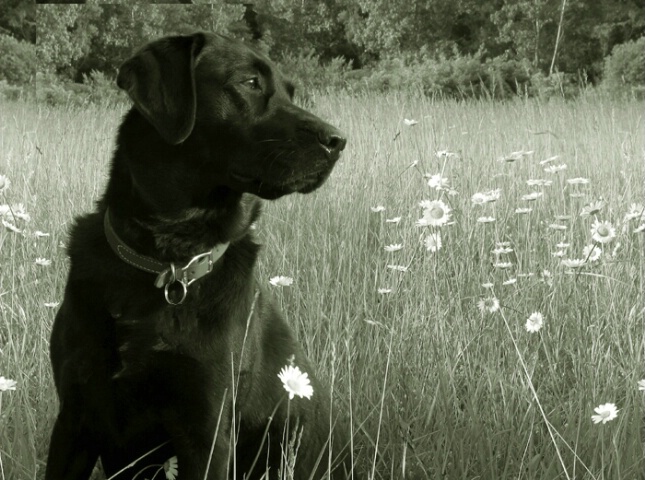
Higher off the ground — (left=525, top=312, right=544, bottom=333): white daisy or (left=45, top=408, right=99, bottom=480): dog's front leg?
(left=525, top=312, right=544, bottom=333): white daisy

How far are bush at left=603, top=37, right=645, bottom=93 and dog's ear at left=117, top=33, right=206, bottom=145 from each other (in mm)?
10395

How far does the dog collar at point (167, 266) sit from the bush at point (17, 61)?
1276cm

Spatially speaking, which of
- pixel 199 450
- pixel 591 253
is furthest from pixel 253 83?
pixel 591 253

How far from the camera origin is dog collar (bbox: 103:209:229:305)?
1876 millimetres

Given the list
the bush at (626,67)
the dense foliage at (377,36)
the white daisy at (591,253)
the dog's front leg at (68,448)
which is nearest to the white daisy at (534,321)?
the white daisy at (591,253)

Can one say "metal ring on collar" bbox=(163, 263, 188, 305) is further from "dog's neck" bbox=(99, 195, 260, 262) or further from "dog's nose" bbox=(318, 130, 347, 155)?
"dog's nose" bbox=(318, 130, 347, 155)

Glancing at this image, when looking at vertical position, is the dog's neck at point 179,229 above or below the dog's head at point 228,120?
below

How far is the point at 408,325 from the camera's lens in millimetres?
2506

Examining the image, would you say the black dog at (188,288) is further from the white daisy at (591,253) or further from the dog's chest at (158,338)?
the white daisy at (591,253)

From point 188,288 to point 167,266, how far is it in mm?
81

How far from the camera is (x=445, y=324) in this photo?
2.61m

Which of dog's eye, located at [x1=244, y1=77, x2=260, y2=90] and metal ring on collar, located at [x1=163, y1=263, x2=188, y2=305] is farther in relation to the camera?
dog's eye, located at [x1=244, y1=77, x2=260, y2=90]

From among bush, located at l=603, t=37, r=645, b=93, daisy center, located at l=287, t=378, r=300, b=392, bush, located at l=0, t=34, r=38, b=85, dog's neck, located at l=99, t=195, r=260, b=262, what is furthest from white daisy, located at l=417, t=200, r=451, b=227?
bush, located at l=0, t=34, r=38, b=85

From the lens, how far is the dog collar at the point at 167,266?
188 cm
